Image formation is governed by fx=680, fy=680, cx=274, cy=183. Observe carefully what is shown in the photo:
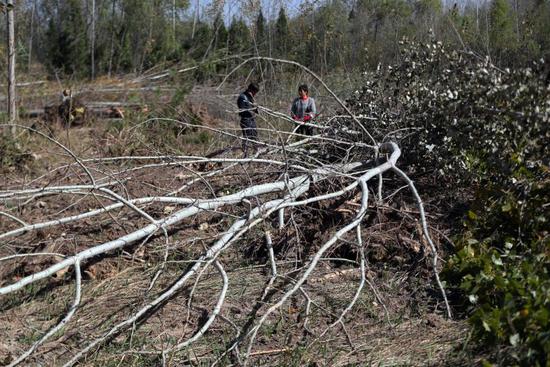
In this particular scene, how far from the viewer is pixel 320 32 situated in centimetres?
1079

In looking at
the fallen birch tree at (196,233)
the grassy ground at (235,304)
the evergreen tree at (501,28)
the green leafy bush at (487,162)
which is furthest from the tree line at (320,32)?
the grassy ground at (235,304)

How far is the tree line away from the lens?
9117mm

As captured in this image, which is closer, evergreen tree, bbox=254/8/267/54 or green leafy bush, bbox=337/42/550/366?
green leafy bush, bbox=337/42/550/366

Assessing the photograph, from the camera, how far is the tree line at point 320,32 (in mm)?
9117

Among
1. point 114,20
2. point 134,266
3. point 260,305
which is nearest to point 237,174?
point 134,266

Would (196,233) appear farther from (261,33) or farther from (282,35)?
(261,33)

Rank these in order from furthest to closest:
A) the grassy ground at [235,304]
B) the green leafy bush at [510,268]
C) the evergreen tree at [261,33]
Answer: the evergreen tree at [261,33] → the grassy ground at [235,304] → the green leafy bush at [510,268]

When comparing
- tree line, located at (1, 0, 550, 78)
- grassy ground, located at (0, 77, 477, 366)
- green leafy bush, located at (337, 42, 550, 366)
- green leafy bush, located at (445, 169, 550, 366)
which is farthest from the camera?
tree line, located at (1, 0, 550, 78)

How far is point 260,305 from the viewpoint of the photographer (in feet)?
14.4

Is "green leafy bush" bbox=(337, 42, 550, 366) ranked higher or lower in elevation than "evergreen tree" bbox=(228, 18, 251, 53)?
lower

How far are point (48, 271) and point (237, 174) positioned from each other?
2645 millimetres

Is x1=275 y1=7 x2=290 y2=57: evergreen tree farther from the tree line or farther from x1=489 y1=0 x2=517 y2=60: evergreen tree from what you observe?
x1=489 y1=0 x2=517 y2=60: evergreen tree

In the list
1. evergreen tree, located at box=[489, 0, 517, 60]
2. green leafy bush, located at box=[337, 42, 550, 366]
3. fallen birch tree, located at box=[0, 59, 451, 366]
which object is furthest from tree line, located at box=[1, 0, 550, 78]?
fallen birch tree, located at box=[0, 59, 451, 366]

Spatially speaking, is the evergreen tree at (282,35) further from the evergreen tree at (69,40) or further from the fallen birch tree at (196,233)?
the evergreen tree at (69,40)
